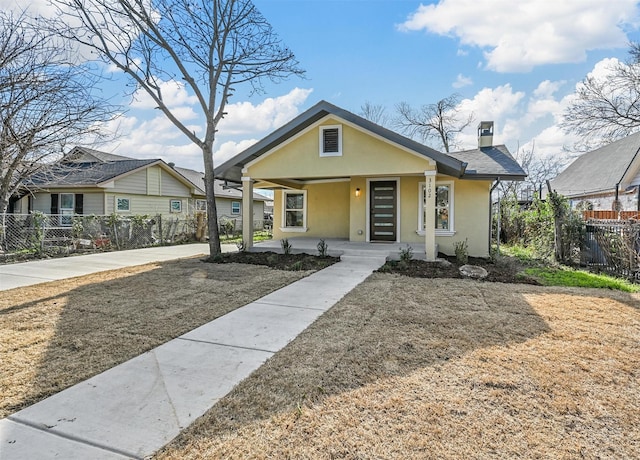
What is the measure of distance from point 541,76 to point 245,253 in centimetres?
1630

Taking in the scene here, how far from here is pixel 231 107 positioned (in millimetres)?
11516

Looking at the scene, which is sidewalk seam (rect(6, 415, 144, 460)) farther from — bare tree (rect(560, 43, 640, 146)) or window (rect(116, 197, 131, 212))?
bare tree (rect(560, 43, 640, 146))

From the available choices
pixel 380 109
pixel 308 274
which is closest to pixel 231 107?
pixel 308 274

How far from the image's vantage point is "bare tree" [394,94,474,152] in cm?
3062

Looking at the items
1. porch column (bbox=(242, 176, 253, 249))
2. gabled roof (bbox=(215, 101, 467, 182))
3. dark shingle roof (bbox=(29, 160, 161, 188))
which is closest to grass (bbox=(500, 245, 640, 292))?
gabled roof (bbox=(215, 101, 467, 182))

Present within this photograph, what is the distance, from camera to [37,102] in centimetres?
1016

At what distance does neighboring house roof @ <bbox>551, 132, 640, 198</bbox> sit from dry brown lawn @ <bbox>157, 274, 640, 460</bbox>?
15.7 m

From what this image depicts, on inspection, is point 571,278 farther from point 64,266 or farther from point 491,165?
point 64,266

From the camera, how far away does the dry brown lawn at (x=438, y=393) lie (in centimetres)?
230

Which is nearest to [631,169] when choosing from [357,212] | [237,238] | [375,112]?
[357,212]

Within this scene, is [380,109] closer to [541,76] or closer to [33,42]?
[541,76]

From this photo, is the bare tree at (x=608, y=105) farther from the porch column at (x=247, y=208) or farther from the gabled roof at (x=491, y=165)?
the porch column at (x=247, y=208)

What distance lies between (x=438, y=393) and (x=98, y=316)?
463 cm

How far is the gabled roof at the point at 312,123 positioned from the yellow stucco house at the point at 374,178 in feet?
0.09
